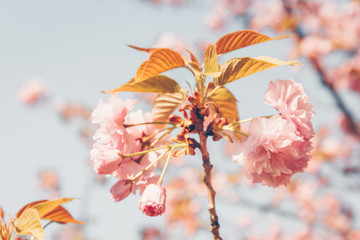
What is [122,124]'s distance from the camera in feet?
3.01

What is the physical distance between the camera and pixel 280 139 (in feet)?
2.52

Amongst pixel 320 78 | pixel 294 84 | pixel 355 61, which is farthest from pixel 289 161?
pixel 355 61

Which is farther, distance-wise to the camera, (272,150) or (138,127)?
(138,127)

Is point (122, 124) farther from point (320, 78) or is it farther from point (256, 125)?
point (320, 78)

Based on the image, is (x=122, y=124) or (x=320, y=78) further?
(x=320, y=78)

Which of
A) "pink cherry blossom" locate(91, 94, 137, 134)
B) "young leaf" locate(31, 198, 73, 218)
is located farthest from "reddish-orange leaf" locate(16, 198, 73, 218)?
"pink cherry blossom" locate(91, 94, 137, 134)

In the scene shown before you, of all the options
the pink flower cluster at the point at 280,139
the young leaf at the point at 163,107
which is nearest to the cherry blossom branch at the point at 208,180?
the pink flower cluster at the point at 280,139

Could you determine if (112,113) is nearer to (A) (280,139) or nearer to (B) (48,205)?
(B) (48,205)

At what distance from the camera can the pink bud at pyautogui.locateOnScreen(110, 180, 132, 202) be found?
2.81 feet

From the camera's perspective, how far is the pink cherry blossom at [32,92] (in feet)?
21.0

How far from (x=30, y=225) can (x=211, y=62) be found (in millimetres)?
554

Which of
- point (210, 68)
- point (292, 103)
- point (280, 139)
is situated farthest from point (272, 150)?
point (210, 68)

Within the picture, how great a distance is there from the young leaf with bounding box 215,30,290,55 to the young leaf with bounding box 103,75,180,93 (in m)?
0.15

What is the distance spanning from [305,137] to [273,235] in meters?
7.29
